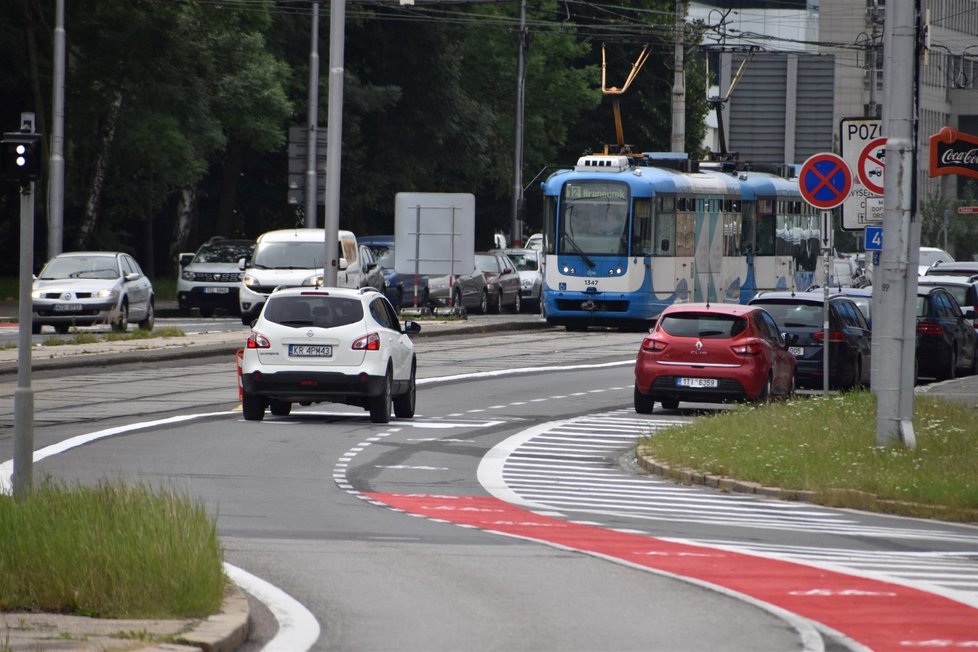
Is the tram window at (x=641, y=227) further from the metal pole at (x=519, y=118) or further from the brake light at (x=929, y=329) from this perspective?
the metal pole at (x=519, y=118)

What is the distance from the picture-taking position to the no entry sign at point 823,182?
22906mm

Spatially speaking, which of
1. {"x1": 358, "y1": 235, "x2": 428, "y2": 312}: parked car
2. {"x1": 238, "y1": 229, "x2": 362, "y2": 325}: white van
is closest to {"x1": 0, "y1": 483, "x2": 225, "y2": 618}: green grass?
{"x1": 238, "y1": 229, "x2": 362, "y2": 325}: white van

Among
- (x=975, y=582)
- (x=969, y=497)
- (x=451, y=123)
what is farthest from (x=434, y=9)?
(x=975, y=582)

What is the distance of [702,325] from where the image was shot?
2669 cm

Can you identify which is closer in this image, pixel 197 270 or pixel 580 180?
pixel 580 180

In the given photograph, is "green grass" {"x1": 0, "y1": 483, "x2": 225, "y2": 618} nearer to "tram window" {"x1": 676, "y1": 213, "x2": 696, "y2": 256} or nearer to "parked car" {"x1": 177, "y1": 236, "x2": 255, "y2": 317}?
"tram window" {"x1": 676, "y1": 213, "x2": 696, "y2": 256}

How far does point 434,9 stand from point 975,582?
55536 millimetres

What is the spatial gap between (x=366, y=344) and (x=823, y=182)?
5462 millimetres

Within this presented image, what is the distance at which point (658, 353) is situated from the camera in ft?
86.4

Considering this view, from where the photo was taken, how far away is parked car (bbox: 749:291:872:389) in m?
29.6

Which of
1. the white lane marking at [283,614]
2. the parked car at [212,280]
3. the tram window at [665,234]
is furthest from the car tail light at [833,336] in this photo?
the parked car at [212,280]

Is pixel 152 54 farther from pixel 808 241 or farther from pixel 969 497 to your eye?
pixel 969 497

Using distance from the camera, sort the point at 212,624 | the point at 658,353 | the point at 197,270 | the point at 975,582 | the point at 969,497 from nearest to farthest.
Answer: the point at 212,624, the point at 975,582, the point at 969,497, the point at 658,353, the point at 197,270

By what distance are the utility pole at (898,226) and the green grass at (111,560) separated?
9.36 meters
